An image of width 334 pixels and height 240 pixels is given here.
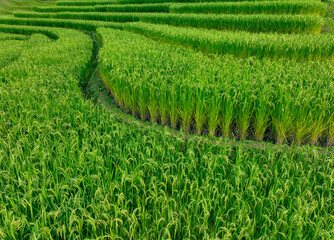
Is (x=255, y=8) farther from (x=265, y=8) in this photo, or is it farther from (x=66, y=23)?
(x=66, y=23)

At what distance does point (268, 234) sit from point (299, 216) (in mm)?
296

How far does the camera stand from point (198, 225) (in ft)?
6.07

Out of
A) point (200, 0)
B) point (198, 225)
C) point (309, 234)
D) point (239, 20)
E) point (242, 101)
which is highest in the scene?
point (200, 0)

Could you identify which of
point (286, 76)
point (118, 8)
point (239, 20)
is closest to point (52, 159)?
point (286, 76)

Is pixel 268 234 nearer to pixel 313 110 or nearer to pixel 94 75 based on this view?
pixel 313 110

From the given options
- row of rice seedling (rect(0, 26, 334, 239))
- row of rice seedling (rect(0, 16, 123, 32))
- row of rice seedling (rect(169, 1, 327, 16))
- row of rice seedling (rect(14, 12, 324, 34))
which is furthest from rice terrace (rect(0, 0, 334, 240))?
row of rice seedling (rect(0, 16, 123, 32))

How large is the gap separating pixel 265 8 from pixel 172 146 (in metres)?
11.6

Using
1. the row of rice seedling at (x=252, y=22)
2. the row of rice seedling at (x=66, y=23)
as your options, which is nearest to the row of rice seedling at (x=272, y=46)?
the row of rice seedling at (x=252, y=22)

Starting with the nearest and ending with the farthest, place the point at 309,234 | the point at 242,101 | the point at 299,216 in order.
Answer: the point at 299,216 → the point at 309,234 → the point at 242,101

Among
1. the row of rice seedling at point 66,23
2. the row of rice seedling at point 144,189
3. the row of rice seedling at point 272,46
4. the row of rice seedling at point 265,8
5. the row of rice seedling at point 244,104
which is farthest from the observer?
the row of rice seedling at point 66,23

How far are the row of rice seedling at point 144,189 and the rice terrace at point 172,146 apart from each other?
19 mm

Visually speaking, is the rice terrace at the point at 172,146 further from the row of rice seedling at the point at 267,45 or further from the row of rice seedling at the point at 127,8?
the row of rice seedling at the point at 127,8

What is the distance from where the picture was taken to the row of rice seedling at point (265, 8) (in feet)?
35.1

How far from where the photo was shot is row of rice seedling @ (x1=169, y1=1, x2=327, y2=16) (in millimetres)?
10711
